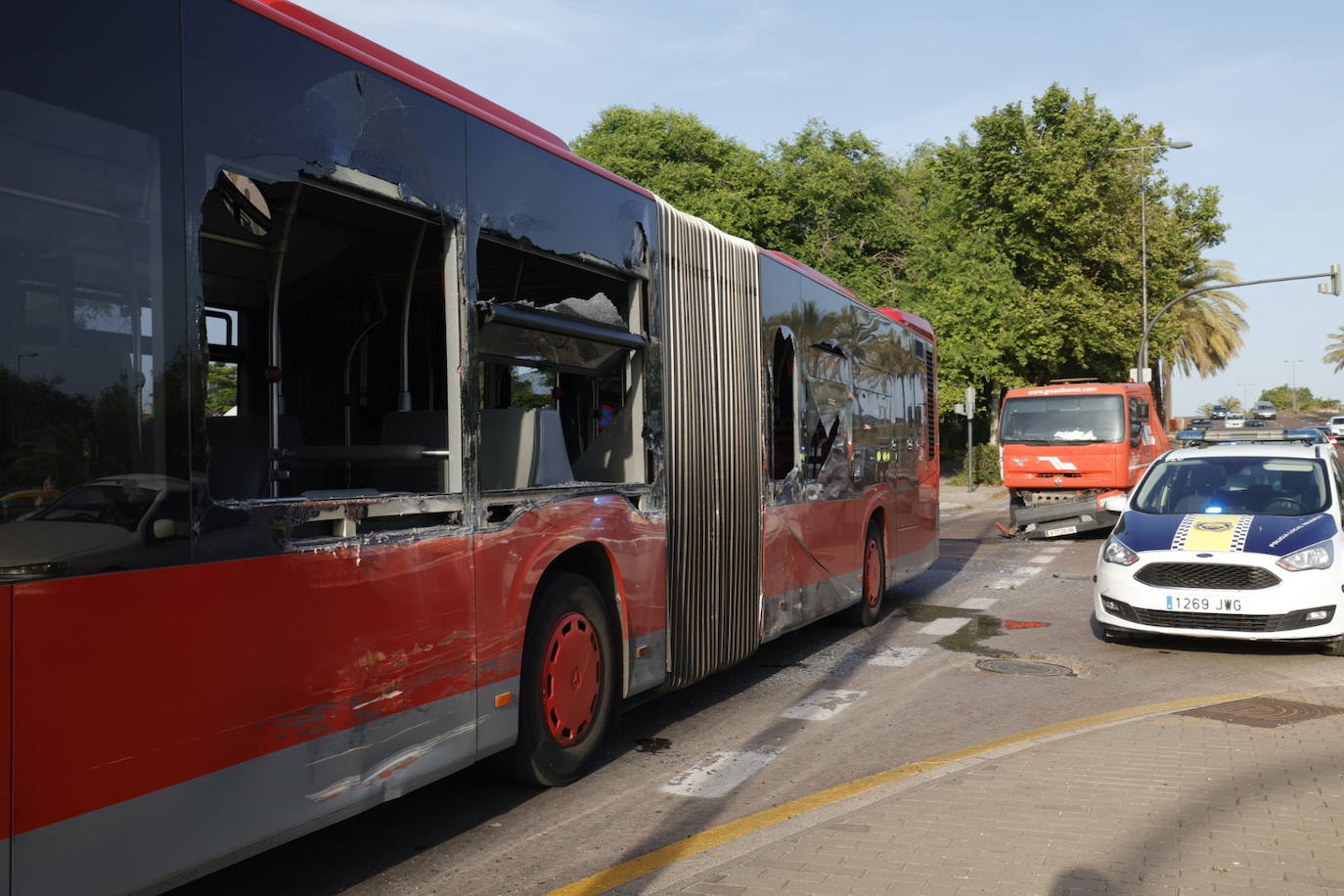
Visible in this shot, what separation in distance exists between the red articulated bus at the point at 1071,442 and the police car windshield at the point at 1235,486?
11.0 metres

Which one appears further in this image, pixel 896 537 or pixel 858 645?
pixel 896 537

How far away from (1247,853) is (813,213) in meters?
36.5

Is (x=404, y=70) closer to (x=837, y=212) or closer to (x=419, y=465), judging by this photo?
(x=419, y=465)

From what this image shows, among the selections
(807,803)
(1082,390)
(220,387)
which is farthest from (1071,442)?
(220,387)

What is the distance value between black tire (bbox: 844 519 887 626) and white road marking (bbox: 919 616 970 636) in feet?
1.63

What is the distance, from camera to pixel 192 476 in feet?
11.0

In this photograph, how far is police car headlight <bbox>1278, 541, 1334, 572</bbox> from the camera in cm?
880

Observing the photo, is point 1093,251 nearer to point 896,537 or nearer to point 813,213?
point 813,213

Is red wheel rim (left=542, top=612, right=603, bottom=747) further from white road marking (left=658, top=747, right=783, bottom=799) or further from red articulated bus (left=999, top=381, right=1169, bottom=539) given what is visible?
red articulated bus (left=999, top=381, right=1169, bottom=539)

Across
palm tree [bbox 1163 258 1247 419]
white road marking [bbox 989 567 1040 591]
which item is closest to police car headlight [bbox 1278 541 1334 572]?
white road marking [bbox 989 567 1040 591]

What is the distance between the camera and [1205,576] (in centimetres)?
899

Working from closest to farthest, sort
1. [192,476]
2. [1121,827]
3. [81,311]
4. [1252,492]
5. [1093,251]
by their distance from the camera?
[81,311]
[192,476]
[1121,827]
[1252,492]
[1093,251]

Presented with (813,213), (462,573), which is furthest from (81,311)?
(813,213)

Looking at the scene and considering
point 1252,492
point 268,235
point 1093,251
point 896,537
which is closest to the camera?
point 268,235
